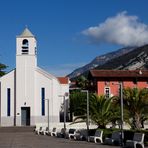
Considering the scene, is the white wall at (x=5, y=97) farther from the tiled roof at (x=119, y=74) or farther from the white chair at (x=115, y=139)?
the white chair at (x=115, y=139)

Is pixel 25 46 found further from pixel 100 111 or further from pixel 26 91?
pixel 100 111

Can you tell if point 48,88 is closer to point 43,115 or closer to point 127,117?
point 43,115

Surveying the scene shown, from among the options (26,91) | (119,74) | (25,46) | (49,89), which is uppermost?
(25,46)

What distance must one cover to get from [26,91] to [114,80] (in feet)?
69.6

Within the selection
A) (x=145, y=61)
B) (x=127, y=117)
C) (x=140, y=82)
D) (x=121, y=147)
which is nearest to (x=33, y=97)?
(x=140, y=82)

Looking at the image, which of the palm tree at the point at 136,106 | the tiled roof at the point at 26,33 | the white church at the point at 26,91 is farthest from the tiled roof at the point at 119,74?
the palm tree at the point at 136,106

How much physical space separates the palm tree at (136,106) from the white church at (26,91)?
34938 mm

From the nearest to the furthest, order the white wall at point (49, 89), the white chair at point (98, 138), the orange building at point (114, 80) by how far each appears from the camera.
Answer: the white chair at point (98, 138)
the white wall at point (49, 89)
the orange building at point (114, 80)

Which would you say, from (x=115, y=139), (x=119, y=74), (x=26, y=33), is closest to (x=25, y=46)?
(x=26, y=33)

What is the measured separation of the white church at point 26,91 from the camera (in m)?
73.2

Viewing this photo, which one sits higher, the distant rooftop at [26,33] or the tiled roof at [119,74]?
the distant rooftop at [26,33]

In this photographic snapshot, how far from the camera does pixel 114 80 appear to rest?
89062 mm

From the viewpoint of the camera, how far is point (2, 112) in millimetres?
A: 73375

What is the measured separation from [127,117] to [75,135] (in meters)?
5.39
